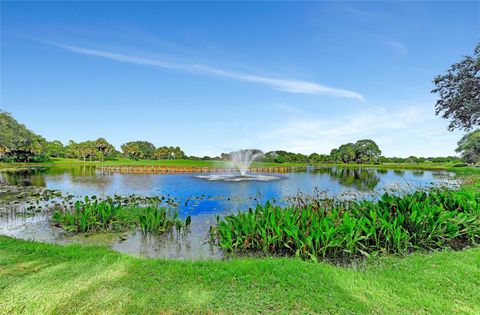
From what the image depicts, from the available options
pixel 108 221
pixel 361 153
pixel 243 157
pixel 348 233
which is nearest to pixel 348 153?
pixel 361 153

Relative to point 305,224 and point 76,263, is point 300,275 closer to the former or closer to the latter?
point 305,224

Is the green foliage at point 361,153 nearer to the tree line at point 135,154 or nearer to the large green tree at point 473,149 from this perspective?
the tree line at point 135,154

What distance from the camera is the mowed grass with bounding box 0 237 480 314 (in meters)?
4.02

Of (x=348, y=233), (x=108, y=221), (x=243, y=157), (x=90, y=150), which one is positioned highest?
(x=90, y=150)

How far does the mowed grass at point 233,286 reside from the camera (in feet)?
13.2

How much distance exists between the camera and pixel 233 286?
469 centimetres

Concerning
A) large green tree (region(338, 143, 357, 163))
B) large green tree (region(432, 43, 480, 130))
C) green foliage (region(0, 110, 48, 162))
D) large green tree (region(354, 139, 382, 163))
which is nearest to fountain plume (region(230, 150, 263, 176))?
large green tree (region(432, 43, 480, 130))

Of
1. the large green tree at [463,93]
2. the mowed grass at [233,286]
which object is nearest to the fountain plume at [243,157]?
the large green tree at [463,93]

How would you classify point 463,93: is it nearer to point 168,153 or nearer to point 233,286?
point 233,286

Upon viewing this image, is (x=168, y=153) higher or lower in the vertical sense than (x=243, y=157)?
higher

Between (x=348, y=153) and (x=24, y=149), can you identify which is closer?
(x=24, y=149)

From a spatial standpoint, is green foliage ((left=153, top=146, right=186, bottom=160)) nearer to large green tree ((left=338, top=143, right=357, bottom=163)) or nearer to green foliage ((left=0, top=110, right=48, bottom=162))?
green foliage ((left=0, top=110, right=48, bottom=162))

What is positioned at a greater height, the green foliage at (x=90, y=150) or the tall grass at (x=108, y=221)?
the green foliage at (x=90, y=150)

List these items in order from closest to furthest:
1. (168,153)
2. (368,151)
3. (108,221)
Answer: (108,221), (368,151), (168,153)
